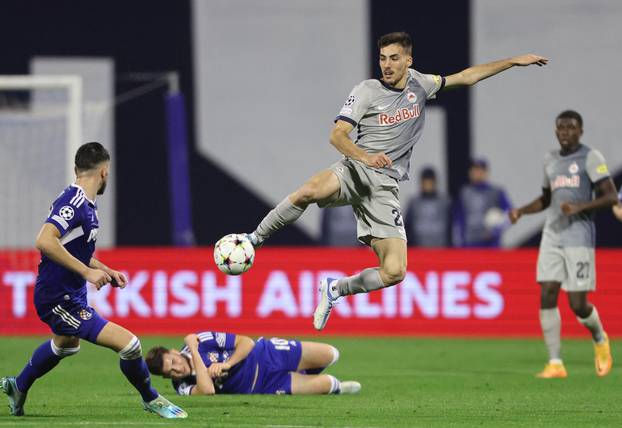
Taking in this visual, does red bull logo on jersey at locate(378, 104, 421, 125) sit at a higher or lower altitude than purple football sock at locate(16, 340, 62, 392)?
higher

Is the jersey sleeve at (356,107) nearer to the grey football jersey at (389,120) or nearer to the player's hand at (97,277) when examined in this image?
the grey football jersey at (389,120)

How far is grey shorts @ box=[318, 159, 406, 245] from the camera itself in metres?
9.91

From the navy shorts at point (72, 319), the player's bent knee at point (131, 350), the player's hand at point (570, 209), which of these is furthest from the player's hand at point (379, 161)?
the player's hand at point (570, 209)

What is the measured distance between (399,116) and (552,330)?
10.6 feet

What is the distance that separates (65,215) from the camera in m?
8.41

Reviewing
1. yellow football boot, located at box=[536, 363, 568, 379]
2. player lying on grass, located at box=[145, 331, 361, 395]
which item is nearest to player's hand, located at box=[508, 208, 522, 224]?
yellow football boot, located at box=[536, 363, 568, 379]

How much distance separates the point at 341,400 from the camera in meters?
10.4

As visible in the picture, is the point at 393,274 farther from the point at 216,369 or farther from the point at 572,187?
the point at 572,187

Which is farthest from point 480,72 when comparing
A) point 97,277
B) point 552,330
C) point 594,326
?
point 97,277

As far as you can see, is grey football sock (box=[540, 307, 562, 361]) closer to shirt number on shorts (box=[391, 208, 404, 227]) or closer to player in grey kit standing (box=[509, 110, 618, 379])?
player in grey kit standing (box=[509, 110, 618, 379])

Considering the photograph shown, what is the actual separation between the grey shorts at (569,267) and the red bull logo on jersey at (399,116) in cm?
282

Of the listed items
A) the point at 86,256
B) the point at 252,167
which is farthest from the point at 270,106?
the point at 86,256

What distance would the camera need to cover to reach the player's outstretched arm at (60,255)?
8203 millimetres

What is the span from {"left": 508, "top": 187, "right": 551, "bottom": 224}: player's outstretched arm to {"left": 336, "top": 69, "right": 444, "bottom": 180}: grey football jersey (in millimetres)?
2480
